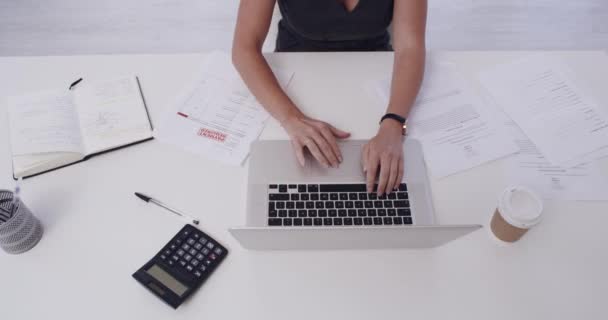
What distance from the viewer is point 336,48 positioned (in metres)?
1.34

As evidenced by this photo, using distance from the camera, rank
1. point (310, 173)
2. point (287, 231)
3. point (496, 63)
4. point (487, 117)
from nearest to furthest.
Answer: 1. point (287, 231)
2. point (310, 173)
3. point (487, 117)
4. point (496, 63)

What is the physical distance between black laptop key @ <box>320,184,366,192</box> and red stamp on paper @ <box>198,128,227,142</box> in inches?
11.7

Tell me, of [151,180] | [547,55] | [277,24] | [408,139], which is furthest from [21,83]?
[547,55]

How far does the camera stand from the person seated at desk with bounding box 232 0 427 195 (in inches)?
35.8

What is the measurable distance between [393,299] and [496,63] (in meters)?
0.77

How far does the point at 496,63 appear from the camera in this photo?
3.69 ft

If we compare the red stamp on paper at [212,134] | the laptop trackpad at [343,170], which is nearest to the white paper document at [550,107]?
the laptop trackpad at [343,170]

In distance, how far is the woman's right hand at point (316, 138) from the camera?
2.98 ft

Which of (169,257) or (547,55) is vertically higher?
(547,55)

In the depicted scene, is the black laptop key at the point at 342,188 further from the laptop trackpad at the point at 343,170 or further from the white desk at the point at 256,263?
the white desk at the point at 256,263

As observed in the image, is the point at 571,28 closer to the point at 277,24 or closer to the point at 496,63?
the point at 496,63

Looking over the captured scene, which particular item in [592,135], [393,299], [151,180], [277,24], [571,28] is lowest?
[393,299]

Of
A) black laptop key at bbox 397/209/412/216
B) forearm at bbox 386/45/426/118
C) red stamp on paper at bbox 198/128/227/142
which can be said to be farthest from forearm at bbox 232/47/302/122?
black laptop key at bbox 397/209/412/216

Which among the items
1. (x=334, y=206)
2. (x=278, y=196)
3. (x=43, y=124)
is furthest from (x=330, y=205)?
(x=43, y=124)
